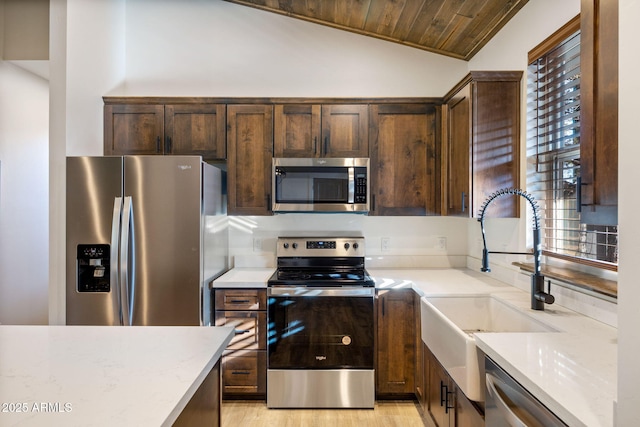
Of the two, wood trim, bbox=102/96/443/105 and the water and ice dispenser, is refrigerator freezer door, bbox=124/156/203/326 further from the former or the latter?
wood trim, bbox=102/96/443/105

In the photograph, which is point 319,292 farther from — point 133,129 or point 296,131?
point 133,129

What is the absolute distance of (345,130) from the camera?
8.25ft

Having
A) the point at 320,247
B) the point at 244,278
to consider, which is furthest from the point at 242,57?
the point at 244,278

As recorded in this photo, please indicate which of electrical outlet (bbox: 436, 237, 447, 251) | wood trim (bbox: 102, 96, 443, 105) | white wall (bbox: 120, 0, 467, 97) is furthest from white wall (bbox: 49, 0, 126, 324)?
electrical outlet (bbox: 436, 237, 447, 251)

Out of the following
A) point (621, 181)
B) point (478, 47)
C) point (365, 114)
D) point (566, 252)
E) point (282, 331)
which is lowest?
point (282, 331)

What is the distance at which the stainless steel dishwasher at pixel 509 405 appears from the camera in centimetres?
86

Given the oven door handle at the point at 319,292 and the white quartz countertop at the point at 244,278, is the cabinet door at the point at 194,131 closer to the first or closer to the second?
the white quartz countertop at the point at 244,278

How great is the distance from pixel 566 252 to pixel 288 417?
1.93m

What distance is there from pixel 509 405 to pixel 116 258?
2113 mm

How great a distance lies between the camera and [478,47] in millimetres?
2559

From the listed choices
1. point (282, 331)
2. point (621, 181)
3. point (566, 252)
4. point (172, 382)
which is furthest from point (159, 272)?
point (566, 252)

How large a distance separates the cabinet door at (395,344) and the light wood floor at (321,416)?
0.36 feet

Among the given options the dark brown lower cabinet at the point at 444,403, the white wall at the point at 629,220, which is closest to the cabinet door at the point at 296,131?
the dark brown lower cabinet at the point at 444,403

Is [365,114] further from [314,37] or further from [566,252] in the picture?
[566,252]
